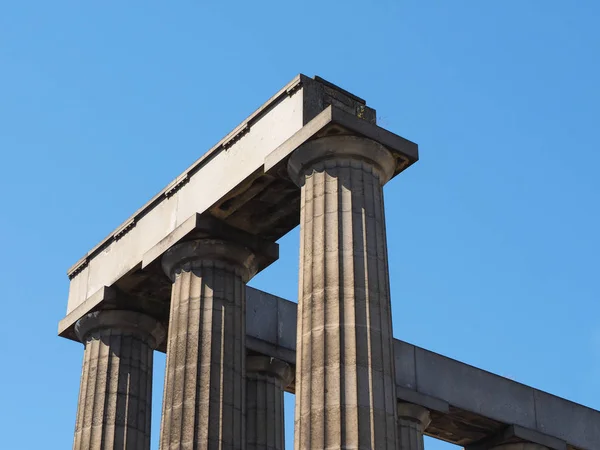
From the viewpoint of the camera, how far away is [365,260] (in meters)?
44.2

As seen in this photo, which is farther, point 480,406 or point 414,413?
point 480,406

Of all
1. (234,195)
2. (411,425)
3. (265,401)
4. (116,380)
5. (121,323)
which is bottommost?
(116,380)

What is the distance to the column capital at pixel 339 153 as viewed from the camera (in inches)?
1823

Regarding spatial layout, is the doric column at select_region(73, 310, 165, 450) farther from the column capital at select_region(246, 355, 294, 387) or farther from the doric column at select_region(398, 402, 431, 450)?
→ the doric column at select_region(398, 402, 431, 450)

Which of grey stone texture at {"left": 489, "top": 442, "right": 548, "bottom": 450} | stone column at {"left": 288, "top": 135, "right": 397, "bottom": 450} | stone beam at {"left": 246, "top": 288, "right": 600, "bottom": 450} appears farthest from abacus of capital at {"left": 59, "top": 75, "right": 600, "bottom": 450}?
grey stone texture at {"left": 489, "top": 442, "right": 548, "bottom": 450}

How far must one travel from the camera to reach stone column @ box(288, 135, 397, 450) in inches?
1610

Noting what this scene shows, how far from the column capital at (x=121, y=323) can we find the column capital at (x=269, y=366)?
5268 millimetres

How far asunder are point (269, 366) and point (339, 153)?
16.9 metres

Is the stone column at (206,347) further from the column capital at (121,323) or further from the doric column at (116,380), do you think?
the doric column at (116,380)

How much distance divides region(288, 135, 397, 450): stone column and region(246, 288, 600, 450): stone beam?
56.1 feet

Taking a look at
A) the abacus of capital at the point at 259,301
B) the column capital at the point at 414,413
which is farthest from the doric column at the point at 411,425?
the abacus of capital at the point at 259,301

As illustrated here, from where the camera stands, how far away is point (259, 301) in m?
61.3

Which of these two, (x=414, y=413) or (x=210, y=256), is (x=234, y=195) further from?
(x=414, y=413)

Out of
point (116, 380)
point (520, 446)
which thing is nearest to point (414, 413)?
point (520, 446)
